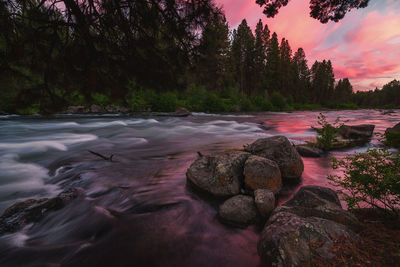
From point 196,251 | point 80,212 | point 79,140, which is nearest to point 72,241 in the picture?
point 80,212

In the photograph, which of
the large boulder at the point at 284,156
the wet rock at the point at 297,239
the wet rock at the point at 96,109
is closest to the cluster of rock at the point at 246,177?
the large boulder at the point at 284,156

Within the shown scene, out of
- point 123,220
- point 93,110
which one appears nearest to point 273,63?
point 93,110

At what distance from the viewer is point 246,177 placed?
335cm

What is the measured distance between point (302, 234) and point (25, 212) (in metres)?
3.87

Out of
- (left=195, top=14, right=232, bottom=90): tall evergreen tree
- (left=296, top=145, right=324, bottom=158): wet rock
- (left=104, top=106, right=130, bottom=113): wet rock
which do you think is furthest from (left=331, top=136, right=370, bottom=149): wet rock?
(left=104, top=106, right=130, bottom=113): wet rock

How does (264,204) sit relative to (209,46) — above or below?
below

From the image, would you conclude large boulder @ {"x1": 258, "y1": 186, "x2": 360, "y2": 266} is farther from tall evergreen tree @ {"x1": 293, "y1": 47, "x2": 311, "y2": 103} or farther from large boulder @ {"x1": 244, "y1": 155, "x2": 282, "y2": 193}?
tall evergreen tree @ {"x1": 293, "y1": 47, "x2": 311, "y2": 103}

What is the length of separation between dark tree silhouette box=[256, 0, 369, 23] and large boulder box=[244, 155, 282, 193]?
3.69 m

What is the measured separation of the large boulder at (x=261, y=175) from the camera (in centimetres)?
329

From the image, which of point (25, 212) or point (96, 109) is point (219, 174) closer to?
point (25, 212)

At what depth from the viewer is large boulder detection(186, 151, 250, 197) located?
333 cm

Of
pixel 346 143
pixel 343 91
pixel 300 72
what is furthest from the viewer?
pixel 343 91

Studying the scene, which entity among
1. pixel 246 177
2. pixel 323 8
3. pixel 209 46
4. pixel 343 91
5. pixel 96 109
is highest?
pixel 343 91

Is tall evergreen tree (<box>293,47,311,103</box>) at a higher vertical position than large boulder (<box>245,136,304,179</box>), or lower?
higher
